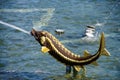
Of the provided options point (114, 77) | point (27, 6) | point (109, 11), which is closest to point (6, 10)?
point (27, 6)

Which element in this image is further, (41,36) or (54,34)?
(54,34)

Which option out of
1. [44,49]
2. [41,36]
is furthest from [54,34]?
[44,49]

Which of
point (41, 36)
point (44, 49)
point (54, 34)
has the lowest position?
point (54, 34)

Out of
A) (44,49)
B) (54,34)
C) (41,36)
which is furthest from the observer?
(54,34)

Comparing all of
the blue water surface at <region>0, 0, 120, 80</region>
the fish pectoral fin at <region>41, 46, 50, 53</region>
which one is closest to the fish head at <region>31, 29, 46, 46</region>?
the fish pectoral fin at <region>41, 46, 50, 53</region>

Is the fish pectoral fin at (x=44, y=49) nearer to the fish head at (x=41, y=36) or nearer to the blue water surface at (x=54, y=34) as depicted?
the fish head at (x=41, y=36)

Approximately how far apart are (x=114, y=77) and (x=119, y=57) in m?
3.54

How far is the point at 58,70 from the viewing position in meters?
23.8

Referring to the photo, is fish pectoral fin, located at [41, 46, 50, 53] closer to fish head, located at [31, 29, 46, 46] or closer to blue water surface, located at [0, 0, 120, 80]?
fish head, located at [31, 29, 46, 46]

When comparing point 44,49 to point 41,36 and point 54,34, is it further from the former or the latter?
point 54,34

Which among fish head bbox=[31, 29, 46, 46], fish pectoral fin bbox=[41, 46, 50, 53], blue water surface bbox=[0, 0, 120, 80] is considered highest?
fish head bbox=[31, 29, 46, 46]

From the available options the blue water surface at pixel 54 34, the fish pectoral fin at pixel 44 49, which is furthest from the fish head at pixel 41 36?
the blue water surface at pixel 54 34

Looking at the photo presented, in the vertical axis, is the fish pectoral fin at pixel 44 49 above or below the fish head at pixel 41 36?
below

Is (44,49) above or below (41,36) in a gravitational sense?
below
